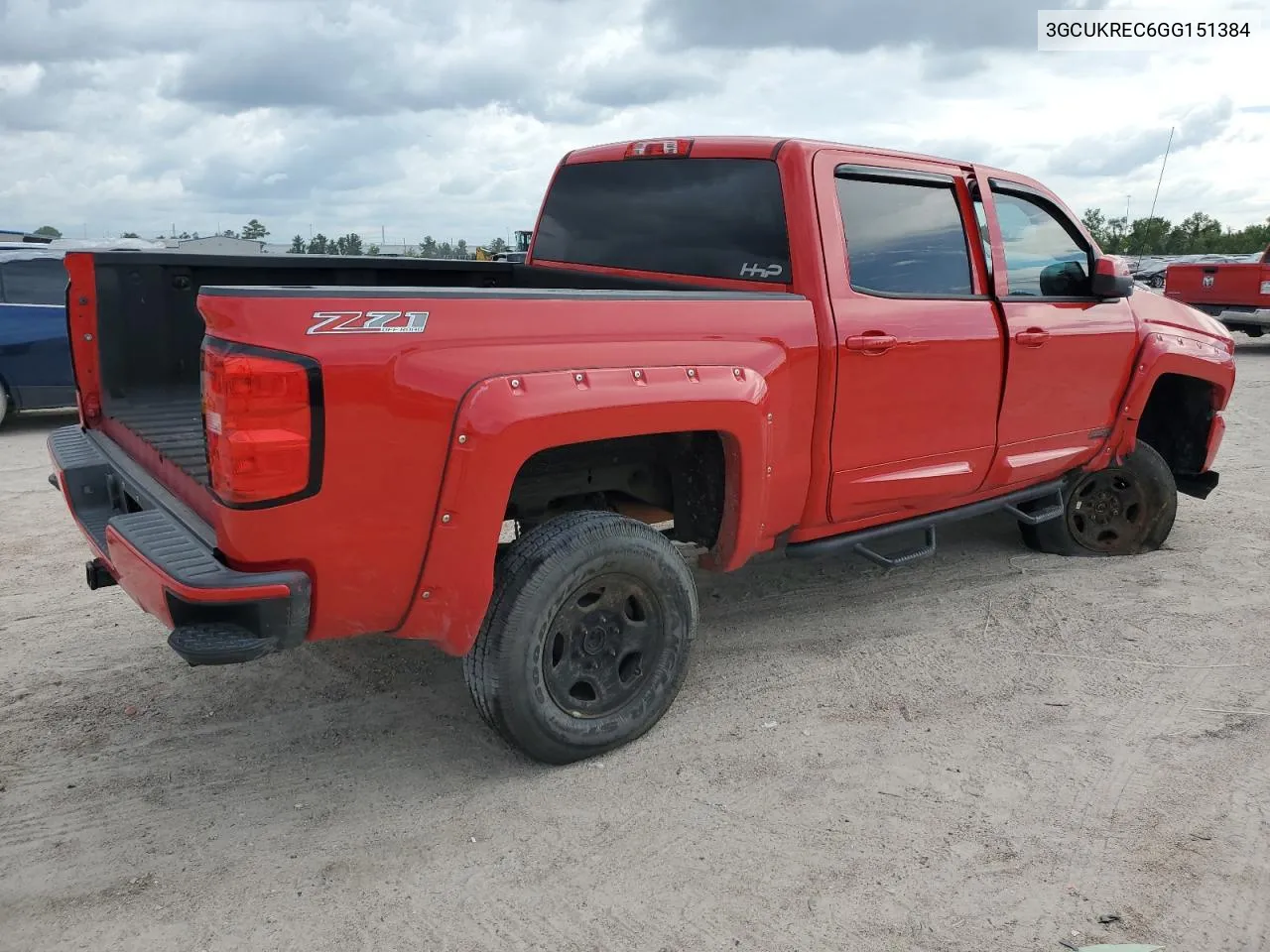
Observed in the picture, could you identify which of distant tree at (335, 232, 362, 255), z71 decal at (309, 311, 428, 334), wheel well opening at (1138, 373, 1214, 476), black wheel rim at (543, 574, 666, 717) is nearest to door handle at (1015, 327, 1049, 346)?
wheel well opening at (1138, 373, 1214, 476)

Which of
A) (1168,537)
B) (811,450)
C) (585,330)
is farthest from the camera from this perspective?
(1168,537)

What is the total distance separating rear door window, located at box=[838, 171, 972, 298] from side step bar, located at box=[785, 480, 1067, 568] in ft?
3.12

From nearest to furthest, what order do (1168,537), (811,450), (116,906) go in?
(116,906)
(811,450)
(1168,537)

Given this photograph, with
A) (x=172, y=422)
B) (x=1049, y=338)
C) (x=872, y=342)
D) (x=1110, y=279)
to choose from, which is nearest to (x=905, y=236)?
(x=872, y=342)

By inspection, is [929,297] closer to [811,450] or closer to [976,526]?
[811,450]

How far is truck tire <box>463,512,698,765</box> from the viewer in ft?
9.64

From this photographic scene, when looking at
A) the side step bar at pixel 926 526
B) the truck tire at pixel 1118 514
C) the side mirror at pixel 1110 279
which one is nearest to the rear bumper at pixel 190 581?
the side step bar at pixel 926 526

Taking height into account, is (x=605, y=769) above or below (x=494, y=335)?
below

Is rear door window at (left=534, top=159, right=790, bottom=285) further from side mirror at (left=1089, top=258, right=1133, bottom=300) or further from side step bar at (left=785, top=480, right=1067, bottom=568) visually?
side mirror at (left=1089, top=258, right=1133, bottom=300)

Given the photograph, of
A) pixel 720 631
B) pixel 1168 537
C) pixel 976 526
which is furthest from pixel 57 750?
pixel 1168 537

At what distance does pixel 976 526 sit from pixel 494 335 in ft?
13.5

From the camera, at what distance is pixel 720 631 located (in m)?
4.31

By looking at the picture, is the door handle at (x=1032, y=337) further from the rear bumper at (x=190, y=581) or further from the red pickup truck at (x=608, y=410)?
the rear bumper at (x=190, y=581)

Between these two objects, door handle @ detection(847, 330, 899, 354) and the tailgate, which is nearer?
door handle @ detection(847, 330, 899, 354)
